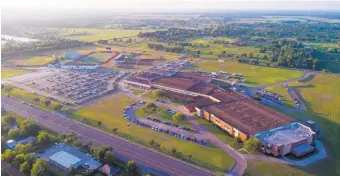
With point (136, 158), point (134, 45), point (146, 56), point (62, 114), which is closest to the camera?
point (136, 158)

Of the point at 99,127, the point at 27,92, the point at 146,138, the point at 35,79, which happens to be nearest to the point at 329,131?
the point at 146,138

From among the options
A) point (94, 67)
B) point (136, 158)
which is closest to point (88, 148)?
point (136, 158)

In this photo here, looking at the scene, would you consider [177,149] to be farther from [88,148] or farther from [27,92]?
[27,92]

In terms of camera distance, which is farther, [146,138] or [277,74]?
[277,74]

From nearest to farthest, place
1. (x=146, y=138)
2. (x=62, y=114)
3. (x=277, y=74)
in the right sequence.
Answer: (x=146, y=138), (x=62, y=114), (x=277, y=74)

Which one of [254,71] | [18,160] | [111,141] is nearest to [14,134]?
[18,160]

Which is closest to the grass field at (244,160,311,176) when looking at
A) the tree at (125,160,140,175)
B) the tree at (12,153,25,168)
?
the tree at (125,160,140,175)

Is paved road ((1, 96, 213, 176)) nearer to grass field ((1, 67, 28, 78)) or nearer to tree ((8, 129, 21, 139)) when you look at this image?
tree ((8, 129, 21, 139))

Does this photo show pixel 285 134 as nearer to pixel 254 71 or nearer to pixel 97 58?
pixel 254 71
